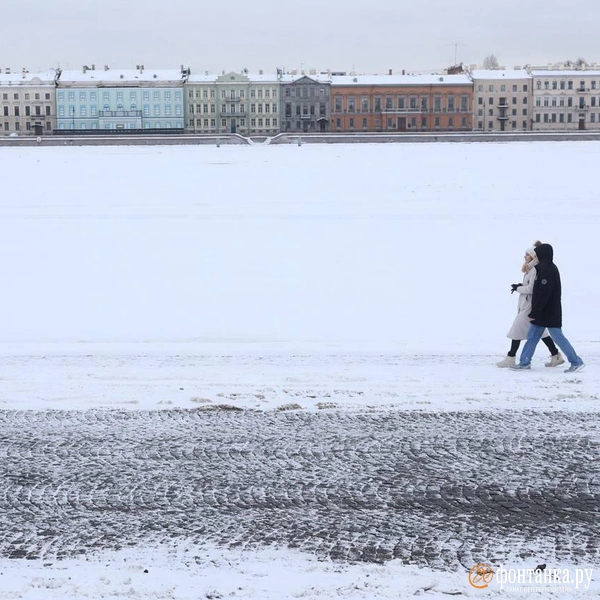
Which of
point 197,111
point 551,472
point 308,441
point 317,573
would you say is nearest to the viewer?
point 317,573

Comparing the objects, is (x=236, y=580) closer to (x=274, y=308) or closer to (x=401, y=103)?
(x=274, y=308)

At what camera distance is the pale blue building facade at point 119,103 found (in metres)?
98.9

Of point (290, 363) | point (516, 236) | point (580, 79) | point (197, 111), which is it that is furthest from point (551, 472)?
point (580, 79)

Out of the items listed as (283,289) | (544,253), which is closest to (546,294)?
(544,253)

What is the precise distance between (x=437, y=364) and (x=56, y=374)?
10.1 ft

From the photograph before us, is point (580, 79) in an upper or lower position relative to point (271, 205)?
upper

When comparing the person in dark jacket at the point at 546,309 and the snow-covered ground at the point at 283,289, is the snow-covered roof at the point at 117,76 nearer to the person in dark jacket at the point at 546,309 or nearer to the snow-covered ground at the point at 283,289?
the snow-covered ground at the point at 283,289

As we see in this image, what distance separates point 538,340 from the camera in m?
8.11

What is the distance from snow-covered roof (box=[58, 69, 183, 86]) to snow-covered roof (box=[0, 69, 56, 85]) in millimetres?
1311

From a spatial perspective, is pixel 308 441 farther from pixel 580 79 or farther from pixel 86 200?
pixel 580 79

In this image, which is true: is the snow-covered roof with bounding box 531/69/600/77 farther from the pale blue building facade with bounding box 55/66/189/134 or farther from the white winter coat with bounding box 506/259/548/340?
the white winter coat with bounding box 506/259/548/340

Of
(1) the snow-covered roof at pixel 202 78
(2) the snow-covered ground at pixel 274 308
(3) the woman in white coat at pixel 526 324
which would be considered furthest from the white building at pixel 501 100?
(3) the woman in white coat at pixel 526 324

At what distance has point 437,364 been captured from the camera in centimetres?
834

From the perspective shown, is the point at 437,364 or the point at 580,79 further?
the point at 580,79
